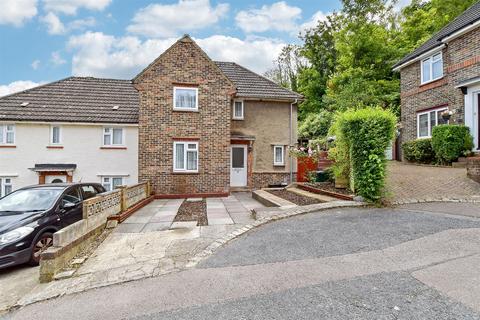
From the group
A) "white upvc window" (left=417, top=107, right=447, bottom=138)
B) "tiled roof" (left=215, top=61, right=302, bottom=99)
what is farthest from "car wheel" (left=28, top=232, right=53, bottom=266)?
"white upvc window" (left=417, top=107, right=447, bottom=138)

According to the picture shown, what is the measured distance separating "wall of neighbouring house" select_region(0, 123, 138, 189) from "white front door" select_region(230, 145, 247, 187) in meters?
5.63

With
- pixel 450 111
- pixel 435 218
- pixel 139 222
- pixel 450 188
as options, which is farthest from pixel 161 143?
pixel 450 111

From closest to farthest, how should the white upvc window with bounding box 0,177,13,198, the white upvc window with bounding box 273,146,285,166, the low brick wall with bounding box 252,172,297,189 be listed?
the white upvc window with bounding box 0,177,13,198, the low brick wall with bounding box 252,172,297,189, the white upvc window with bounding box 273,146,285,166

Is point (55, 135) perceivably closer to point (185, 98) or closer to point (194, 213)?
point (185, 98)

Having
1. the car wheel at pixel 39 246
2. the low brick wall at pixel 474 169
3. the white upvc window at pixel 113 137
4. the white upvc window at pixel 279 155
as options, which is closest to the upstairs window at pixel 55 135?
the white upvc window at pixel 113 137

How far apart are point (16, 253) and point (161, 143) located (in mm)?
7544

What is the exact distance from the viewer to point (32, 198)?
6.66m

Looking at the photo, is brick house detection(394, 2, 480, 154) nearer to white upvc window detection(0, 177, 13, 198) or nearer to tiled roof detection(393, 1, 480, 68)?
tiled roof detection(393, 1, 480, 68)

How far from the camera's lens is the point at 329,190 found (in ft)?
29.2

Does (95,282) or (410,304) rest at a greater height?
(410,304)

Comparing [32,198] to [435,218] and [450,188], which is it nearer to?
[435,218]

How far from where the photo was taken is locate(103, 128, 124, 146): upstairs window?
1438 centimetres

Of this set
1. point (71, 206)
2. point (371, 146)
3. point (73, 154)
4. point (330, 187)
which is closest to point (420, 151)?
point (330, 187)

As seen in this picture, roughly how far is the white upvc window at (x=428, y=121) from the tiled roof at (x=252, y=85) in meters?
7.08
